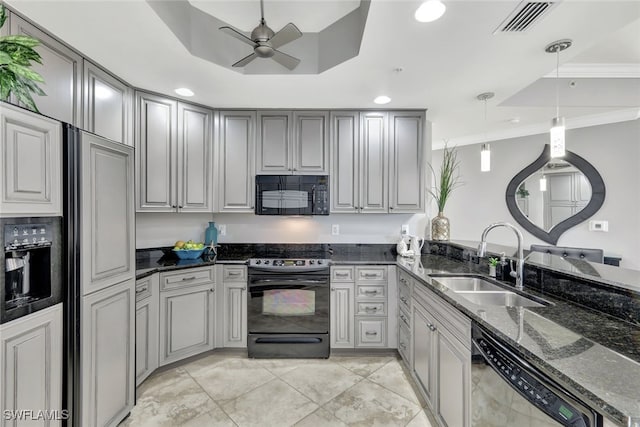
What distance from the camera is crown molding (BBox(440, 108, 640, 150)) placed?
3148mm

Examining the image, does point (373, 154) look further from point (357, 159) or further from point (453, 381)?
point (453, 381)

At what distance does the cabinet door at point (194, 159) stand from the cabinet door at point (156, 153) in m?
0.06

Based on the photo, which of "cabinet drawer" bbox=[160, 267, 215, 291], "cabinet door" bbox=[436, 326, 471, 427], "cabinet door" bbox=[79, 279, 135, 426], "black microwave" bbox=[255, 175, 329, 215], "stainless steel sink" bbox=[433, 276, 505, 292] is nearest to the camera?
"cabinet door" bbox=[436, 326, 471, 427]

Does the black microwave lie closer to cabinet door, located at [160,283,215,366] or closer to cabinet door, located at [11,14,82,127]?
cabinet door, located at [160,283,215,366]

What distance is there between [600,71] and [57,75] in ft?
15.2

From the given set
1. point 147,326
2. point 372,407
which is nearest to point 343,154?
point 372,407

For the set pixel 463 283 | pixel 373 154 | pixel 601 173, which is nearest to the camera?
pixel 463 283

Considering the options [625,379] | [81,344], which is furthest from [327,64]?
[81,344]

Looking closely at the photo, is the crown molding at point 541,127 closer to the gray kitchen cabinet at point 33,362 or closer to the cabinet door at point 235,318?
the cabinet door at point 235,318

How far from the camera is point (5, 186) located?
3.56 ft

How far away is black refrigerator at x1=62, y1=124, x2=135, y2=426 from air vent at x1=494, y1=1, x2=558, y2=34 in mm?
2373

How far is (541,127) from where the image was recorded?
371 centimetres

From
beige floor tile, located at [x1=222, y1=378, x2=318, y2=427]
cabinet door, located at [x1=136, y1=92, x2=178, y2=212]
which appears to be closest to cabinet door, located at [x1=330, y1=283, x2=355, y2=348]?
beige floor tile, located at [x1=222, y1=378, x2=318, y2=427]

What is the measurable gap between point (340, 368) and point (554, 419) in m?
1.82
